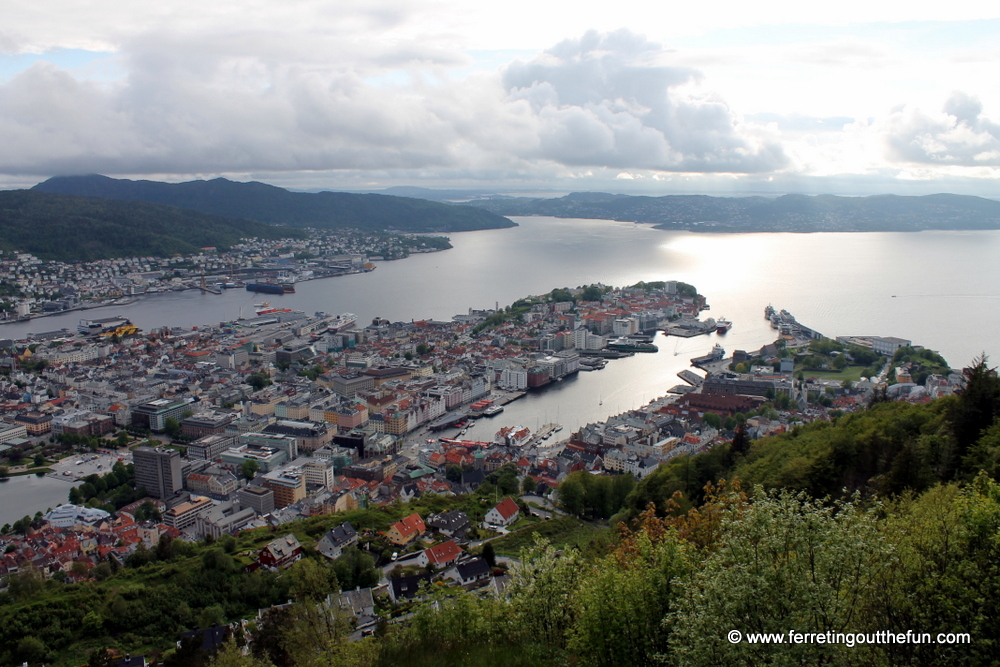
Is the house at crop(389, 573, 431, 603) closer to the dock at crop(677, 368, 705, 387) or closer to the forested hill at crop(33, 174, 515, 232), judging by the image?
the dock at crop(677, 368, 705, 387)

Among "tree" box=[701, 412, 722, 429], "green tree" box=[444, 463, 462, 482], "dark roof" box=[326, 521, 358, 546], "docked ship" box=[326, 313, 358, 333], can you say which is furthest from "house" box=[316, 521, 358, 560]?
"docked ship" box=[326, 313, 358, 333]

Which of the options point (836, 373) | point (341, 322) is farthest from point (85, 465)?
point (836, 373)

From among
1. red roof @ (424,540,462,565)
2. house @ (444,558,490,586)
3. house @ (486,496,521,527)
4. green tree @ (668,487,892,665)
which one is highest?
green tree @ (668,487,892,665)

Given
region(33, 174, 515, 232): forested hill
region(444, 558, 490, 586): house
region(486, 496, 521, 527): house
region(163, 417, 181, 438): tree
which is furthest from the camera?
region(33, 174, 515, 232): forested hill

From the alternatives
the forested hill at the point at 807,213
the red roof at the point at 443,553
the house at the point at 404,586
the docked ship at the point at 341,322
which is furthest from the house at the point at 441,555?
the forested hill at the point at 807,213

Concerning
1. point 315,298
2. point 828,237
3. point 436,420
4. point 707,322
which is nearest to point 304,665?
point 436,420

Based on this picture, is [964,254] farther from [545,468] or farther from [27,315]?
[27,315]
